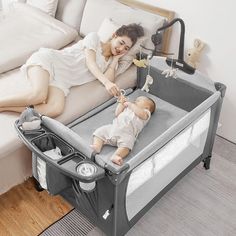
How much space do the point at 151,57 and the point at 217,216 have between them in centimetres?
97

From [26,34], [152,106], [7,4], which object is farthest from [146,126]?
[7,4]

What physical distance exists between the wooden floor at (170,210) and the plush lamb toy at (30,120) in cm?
51

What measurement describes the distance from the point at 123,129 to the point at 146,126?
0.23 m

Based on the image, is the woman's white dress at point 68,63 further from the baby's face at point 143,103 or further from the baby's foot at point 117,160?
the baby's foot at point 117,160

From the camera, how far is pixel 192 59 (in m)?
2.20

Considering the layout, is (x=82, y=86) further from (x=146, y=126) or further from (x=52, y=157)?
(x=52, y=157)

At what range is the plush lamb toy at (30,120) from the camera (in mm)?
1542

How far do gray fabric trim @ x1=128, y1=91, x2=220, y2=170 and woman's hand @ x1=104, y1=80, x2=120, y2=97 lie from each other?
0.54 metres

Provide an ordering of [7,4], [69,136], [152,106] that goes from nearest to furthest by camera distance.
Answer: [69,136], [152,106], [7,4]

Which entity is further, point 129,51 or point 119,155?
point 129,51

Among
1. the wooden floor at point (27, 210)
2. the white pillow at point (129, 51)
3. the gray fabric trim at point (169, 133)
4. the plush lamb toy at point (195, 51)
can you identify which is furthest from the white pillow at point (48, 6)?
the gray fabric trim at point (169, 133)

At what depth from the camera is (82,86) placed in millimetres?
2080

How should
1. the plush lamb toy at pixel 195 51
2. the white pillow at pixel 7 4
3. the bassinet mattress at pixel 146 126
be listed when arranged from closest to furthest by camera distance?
the bassinet mattress at pixel 146 126
the plush lamb toy at pixel 195 51
the white pillow at pixel 7 4

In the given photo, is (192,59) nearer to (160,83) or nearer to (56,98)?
(160,83)
